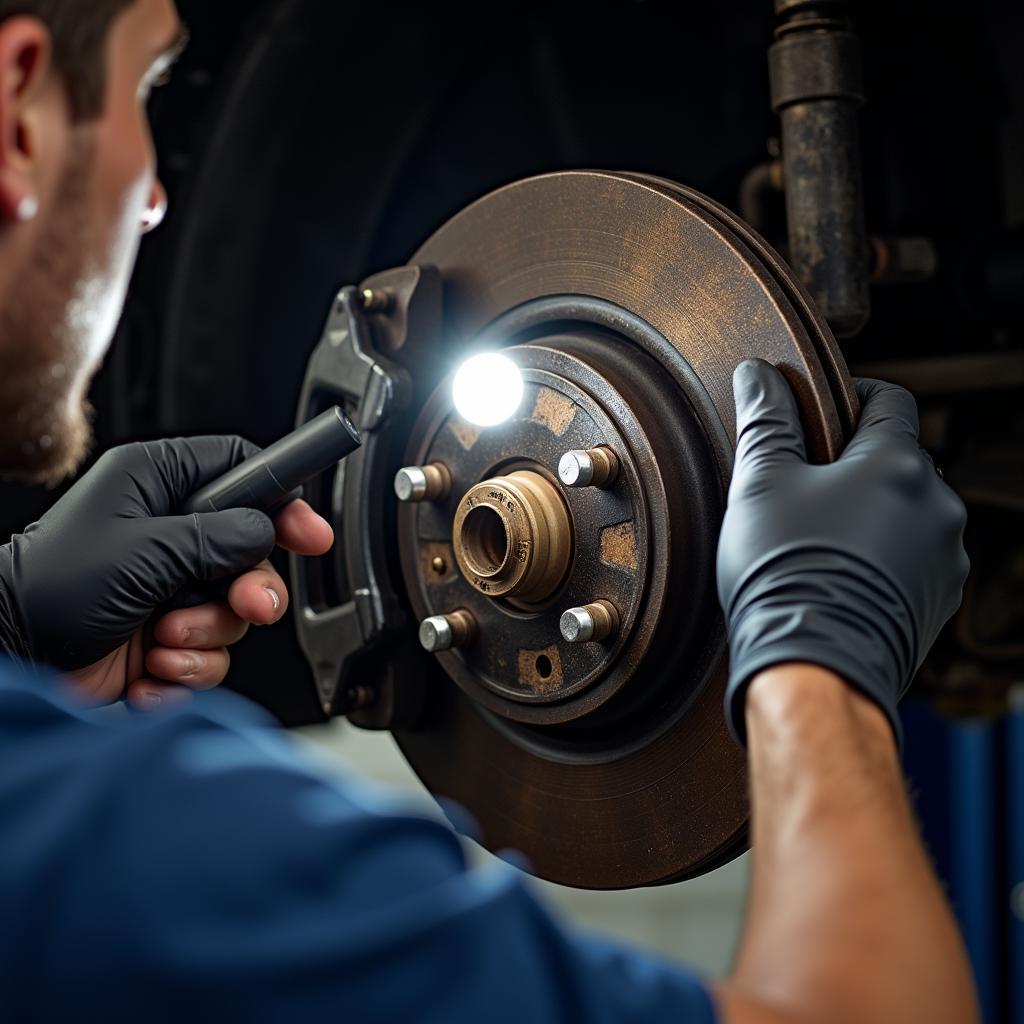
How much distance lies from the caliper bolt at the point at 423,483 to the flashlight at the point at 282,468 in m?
0.04

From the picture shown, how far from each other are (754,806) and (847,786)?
0.05 meters

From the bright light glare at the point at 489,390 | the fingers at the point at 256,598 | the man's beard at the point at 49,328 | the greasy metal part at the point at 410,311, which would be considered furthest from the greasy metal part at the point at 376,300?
the man's beard at the point at 49,328

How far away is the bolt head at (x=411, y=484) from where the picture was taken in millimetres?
872

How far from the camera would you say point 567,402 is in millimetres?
802

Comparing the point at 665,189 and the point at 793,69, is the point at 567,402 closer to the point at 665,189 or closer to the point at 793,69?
the point at 665,189

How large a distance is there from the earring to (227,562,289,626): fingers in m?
0.39

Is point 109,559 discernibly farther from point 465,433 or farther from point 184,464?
point 465,433

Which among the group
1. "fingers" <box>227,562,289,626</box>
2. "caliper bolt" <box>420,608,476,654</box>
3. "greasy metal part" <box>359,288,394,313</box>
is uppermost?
"greasy metal part" <box>359,288,394,313</box>

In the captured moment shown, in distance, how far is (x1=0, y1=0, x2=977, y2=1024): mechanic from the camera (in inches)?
16.0

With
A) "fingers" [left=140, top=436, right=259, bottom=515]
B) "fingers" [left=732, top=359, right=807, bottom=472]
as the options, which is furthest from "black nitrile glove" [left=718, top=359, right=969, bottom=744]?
"fingers" [left=140, top=436, right=259, bottom=515]

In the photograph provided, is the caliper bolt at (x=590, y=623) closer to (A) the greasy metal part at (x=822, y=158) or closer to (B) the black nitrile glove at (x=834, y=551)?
(B) the black nitrile glove at (x=834, y=551)

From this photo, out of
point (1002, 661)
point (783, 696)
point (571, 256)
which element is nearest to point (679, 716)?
point (783, 696)

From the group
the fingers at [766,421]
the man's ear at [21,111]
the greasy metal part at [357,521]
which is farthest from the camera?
the greasy metal part at [357,521]

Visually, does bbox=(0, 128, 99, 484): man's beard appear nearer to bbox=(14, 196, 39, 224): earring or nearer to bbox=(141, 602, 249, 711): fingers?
bbox=(14, 196, 39, 224): earring
